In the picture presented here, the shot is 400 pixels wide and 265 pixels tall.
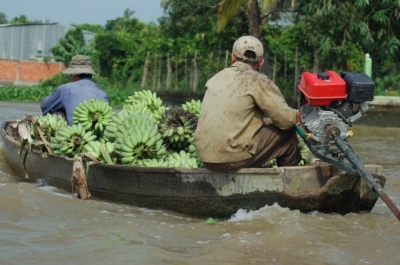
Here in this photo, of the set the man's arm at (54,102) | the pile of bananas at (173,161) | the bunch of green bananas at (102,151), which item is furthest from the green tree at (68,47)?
the pile of bananas at (173,161)

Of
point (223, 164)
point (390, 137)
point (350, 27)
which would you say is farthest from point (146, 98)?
point (350, 27)

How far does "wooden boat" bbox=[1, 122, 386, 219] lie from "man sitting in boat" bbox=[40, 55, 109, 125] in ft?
5.14

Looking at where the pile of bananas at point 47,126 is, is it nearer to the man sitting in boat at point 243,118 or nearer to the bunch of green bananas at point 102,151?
the bunch of green bananas at point 102,151

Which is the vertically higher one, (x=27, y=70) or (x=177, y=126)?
(x=177, y=126)

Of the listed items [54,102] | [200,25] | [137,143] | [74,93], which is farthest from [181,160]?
[200,25]

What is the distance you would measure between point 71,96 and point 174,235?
2.86 m

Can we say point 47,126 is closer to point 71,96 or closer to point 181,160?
point 71,96

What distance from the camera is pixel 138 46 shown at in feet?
92.3

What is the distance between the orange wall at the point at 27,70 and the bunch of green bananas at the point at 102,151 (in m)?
28.5

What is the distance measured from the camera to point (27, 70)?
34.7m

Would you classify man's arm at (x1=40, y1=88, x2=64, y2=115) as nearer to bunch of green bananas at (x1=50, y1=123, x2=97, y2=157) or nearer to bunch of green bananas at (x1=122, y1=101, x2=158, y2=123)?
bunch of green bananas at (x1=122, y1=101, x2=158, y2=123)

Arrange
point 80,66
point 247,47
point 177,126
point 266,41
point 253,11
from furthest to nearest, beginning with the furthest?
point 266,41, point 253,11, point 80,66, point 177,126, point 247,47

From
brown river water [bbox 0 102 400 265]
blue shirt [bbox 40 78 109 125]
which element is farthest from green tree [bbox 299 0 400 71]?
brown river water [bbox 0 102 400 265]

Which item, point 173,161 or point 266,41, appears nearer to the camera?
point 173,161
